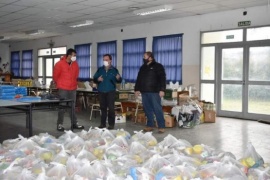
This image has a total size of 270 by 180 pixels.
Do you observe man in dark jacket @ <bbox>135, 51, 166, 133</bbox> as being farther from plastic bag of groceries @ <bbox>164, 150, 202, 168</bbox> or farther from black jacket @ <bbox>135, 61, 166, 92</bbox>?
plastic bag of groceries @ <bbox>164, 150, 202, 168</bbox>

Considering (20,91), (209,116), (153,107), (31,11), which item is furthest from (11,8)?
(209,116)

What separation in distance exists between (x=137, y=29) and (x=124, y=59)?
1161mm

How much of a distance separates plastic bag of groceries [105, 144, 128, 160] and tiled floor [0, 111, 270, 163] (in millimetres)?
2190

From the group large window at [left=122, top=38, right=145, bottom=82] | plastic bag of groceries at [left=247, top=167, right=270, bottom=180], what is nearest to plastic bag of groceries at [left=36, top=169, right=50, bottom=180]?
plastic bag of groceries at [left=247, top=167, right=270, bottom=180]

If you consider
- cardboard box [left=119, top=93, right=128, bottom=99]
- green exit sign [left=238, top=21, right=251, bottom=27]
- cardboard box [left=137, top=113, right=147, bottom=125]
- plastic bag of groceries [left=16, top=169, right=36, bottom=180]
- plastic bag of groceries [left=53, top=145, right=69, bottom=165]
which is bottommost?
cardboard box [left=137, top=113, right=147, bottom=125]

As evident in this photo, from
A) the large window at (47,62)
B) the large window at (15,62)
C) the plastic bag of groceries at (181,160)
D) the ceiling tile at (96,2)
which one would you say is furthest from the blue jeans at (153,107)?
the large window at (15,62)

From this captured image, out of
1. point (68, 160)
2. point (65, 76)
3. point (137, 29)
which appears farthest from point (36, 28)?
point (68, 160)

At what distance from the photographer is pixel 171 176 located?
202 cm

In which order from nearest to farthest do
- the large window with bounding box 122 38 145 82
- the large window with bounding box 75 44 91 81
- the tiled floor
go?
the tiled floor
the large window with bounding box 122 38 145 82
the large window with bounding box 75 44 91 81

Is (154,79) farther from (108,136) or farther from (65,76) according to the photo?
(108,136)

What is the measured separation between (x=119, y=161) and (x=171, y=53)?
22.7 feet

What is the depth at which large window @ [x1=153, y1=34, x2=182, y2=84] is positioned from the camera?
346 inches

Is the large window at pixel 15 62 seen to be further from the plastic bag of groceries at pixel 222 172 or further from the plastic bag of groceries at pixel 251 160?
the plastic bag of groceries at pixel 222 172

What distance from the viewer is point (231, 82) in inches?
305
